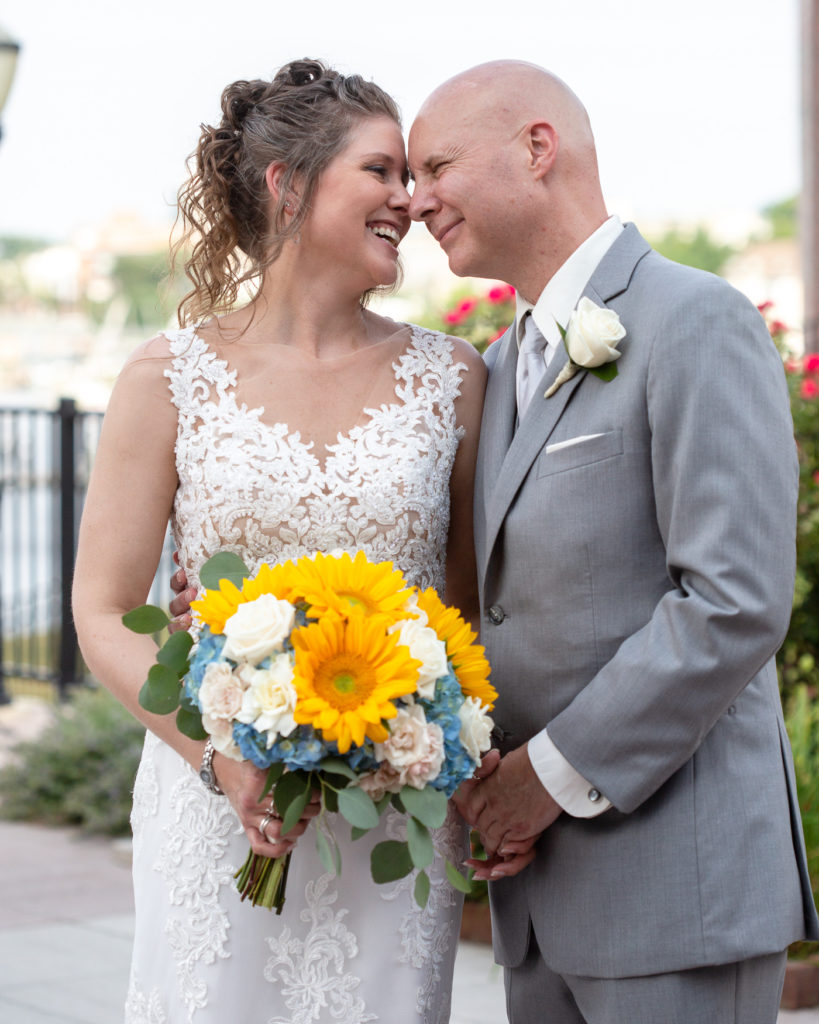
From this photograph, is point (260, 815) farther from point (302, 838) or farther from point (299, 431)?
point (299, 431)

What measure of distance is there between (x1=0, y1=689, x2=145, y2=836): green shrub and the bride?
4.52 metres

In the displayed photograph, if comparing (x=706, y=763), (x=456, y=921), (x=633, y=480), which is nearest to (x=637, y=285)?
(x=633, y=480)

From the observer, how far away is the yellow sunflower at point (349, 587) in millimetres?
2287

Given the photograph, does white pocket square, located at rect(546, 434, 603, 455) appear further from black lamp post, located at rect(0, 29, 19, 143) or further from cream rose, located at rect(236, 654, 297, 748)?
black lamp post, located at rect(0, 29, 19, 143)

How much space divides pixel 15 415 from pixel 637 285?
9250 millimetres

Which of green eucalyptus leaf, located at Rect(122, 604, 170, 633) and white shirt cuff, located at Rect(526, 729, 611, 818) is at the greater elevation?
green eucalyptus leaf, located at Rect(122, 604, 170, 633)

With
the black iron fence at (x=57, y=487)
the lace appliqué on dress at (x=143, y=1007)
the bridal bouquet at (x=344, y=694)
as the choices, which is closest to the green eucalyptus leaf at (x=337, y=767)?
the bridal bouquet at (x=344, y=694)

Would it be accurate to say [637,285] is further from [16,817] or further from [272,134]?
[16,817]

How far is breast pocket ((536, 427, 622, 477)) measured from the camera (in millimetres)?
2486

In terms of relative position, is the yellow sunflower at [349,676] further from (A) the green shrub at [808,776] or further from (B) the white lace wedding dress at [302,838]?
(A) the green shrub at [808,776]

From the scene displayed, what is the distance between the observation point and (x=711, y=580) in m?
2.30

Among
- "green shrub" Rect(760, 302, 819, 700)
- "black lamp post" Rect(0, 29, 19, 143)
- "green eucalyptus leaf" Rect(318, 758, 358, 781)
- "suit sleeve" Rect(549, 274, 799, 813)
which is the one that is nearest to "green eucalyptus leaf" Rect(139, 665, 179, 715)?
"green eucalyptus leaf" Rect(318, 758, 358, 781)

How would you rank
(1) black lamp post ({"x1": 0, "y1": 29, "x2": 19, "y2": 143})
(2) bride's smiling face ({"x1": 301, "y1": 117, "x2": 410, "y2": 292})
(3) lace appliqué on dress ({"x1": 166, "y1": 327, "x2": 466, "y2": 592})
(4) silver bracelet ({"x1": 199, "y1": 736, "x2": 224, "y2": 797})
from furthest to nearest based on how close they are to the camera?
(1) black lamp post ({"x1": 0, "y1": 29, "x2": 19, "y2": 143}) < (2) bride's smiling face ({"x1": 301, "y1": 117, "x2": 410, "y2": 292}) < (3) lace appliqué on dress ({"x1": 166, "y1": 327, "x2": 466, "y2": 592}) < (4) silver bracelet ({"x1": 199, "y1": 736, "x2": 224, "y2": 797})

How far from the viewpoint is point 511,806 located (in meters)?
2.57
